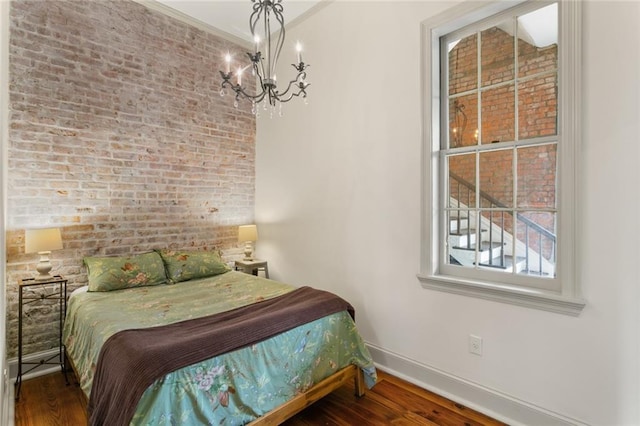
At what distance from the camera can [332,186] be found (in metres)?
3.22

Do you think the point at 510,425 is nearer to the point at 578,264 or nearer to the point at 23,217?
the point at 578,264

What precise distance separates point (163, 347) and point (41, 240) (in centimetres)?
167

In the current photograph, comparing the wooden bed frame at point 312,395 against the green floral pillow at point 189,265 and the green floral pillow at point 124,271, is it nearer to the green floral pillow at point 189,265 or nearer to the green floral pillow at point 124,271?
the green floral pillow at point 124,271

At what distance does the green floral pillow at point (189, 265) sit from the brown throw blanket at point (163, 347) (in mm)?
1198

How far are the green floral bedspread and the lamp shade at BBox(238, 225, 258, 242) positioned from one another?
975 mm

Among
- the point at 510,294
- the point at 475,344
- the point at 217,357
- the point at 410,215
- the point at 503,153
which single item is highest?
the point at 503,153

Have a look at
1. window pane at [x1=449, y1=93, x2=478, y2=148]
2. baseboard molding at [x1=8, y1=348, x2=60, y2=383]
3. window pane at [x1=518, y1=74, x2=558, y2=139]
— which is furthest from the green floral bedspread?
window pane at [x1=518, y1=74, x2=558, y2=139]

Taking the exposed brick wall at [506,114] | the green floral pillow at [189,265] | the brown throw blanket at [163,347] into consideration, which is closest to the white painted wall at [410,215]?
the exposed brick wall at [506,114]

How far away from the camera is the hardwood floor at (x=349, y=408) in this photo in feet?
6.93

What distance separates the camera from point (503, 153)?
2252mm

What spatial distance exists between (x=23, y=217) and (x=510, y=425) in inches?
153

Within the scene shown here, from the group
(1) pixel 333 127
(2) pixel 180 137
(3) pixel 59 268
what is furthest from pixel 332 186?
(3) pixel 59 268

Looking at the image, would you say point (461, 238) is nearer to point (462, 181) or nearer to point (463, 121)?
point (462, 181)

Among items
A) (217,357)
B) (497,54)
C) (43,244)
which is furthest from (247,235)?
(497,54)
